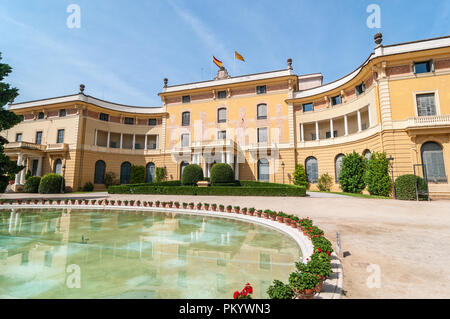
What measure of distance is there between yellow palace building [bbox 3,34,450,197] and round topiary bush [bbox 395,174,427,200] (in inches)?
99.4

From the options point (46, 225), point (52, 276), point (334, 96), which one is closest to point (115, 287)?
point (52, 276)

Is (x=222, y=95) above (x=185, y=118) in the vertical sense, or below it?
above

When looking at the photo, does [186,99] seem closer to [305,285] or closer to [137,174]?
[137,174]

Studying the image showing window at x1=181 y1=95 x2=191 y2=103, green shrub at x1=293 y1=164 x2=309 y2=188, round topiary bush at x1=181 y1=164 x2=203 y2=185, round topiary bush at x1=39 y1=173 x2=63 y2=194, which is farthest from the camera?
window at x1=181 y1=95 x2=191 y2=103

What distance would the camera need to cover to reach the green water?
412 cm

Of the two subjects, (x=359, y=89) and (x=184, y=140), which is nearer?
(x=359, y=89)

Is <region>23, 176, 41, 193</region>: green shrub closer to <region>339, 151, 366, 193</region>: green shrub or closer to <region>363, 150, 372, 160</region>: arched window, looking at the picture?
<region>339, 151, 366, 193</region>: green shrub

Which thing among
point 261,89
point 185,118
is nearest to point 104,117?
point 185,118

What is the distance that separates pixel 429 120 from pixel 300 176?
43.5 ft

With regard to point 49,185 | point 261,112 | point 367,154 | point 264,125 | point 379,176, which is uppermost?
point 261,112

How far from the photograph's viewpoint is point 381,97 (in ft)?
66.9

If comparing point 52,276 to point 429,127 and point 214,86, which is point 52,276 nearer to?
point 429,127

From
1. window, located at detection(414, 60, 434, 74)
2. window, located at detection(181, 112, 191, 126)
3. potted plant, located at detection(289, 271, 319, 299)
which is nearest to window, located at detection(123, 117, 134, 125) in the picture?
window, located at detection(181, 112, 191, 126)

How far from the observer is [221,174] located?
23.3 metres
